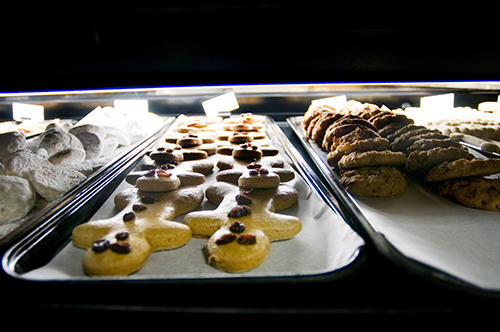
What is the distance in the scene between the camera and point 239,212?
4.89ft

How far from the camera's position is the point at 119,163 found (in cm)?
230

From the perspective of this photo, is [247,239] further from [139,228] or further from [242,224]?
[139,228]

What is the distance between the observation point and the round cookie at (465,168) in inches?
69.4

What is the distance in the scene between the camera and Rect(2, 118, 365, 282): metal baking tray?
1002 mm

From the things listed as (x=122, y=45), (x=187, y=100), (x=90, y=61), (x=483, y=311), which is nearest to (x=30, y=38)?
(x=90, y=61)

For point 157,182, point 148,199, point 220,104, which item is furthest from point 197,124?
point 148,199

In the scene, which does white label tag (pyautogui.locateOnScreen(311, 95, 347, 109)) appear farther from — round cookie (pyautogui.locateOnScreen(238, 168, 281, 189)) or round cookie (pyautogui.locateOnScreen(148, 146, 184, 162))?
→ round cookie (pyautogui.locateOnScreen(238, 168, 281, 189))

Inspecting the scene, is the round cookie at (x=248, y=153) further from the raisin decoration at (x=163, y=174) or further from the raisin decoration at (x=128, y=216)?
the raisin decoration at (x=128, y=216)

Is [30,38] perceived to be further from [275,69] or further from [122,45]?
[275,69]

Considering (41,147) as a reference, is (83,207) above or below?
below

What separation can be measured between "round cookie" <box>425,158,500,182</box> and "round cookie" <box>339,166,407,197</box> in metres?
0.20

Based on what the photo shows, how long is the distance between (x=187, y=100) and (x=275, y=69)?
2324 mm

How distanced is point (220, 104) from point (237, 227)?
2.66 meters

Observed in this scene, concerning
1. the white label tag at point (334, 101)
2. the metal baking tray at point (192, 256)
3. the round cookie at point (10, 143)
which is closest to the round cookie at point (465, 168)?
the metal baking tray at point (192, 256)
